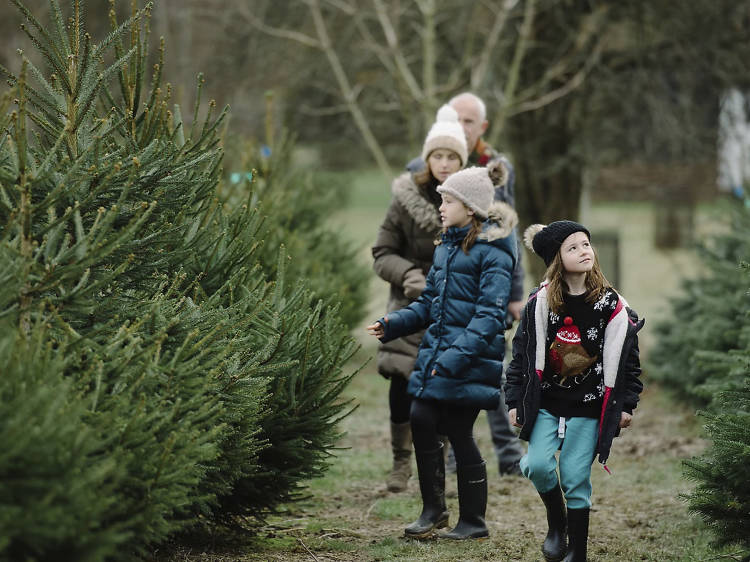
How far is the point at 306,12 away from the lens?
1584 cm

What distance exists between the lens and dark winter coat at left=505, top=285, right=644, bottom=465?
4.54 meters

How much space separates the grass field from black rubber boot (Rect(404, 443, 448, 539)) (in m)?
0.11

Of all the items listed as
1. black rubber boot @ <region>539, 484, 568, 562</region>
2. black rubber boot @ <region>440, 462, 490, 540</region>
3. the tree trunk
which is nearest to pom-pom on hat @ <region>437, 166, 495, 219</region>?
black rubber boot @ <region>440, 462, 490, 540</region>

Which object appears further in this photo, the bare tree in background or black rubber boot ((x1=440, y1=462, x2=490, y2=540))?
the bare tree in background

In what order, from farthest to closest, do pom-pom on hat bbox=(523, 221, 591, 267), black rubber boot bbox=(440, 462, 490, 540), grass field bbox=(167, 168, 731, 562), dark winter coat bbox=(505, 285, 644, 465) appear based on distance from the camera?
black rubber boot bbox=(440, 462, 490, 540), grass field bbox=(167, 168, 731, 562), pom-pom on hat bbox=(523, 221, 591, 267), dark winter coat bbox=(505, 285, 644, 465)

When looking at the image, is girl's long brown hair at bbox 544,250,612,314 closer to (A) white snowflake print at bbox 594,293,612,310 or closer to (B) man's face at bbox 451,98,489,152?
(A) white snowflake print at bbox 594,293,612,310

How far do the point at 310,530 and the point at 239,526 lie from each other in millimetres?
561

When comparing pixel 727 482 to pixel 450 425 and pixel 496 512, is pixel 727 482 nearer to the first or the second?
pixel 450 425

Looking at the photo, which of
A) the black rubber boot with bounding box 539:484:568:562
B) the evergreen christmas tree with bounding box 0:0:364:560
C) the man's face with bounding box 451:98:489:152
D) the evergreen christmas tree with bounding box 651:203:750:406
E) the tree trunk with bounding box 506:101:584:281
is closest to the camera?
the evergreen christmas tree with bounding box 0:0:364:560

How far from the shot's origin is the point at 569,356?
183 inches

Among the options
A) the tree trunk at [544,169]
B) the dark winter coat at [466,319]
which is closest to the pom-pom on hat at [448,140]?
the dark winter coat at [466,319]

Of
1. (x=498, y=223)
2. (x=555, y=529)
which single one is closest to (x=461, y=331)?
(x=498, y=223)

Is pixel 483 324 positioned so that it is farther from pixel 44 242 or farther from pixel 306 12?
pixel 306 12

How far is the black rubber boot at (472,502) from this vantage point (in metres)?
5.26
